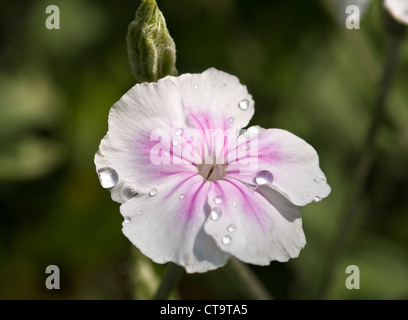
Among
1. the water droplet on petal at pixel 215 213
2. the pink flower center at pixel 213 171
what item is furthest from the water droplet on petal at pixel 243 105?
the water droplet on petal at pixel 215 213

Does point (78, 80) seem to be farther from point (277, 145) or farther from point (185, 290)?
point (277, 145)

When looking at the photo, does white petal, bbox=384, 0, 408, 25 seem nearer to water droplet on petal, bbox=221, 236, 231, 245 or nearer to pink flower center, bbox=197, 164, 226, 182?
pink flower center, bbox=197, 164, 226, 182

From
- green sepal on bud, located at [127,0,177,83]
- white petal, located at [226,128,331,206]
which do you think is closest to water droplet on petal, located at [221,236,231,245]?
white petal, located at [226,128,331,206]

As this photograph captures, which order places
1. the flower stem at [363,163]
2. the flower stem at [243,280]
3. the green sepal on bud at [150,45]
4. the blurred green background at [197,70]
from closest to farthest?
1. the green sepal on bud at [150,45]
2. the flower stem at [243,280]
3. the flower stem at [363,163]
4. the blurred green background at [197,70]

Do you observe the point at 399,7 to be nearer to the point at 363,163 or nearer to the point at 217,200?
the point at 363,163

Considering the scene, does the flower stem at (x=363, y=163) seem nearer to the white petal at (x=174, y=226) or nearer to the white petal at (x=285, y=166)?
the white petal at (x=285, y=166)

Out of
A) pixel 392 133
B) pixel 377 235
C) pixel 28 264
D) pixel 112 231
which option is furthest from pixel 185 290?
pixel 392 133

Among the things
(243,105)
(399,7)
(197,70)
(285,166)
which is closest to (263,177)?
(285,166)
